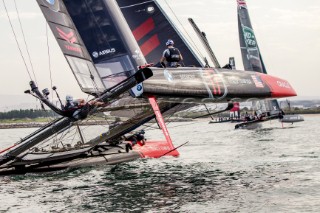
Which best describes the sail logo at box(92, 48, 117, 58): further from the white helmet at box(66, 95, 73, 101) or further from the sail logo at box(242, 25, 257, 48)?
the sail logo at box(242, 25, 257, 48)

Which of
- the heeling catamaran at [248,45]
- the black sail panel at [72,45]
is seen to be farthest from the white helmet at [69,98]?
the heeling catamaran at [248,45]

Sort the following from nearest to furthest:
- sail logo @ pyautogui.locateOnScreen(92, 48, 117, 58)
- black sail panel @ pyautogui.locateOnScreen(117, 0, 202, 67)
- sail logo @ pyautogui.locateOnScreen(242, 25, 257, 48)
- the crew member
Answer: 1. the crew member
2. sail logo @ pyautogui.locateOnScreen(92, 48, 117, 58)
3. black sail panel @ pyautogui.locateOnScreen(117, 0, 202, 67)
4. sail logo @ pyautogui.locateOnScreen(242, 25, 257, 48)

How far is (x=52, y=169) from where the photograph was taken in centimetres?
1304

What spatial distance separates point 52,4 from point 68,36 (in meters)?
1.09

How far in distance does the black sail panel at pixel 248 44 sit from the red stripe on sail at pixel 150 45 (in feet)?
67.2

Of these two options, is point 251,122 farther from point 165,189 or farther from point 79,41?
point 165,189

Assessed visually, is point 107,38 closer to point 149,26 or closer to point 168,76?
point 149,26

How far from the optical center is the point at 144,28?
16.1 m

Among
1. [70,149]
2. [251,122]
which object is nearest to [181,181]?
[70,149]

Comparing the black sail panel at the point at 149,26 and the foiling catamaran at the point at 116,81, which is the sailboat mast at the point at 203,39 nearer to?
the foiling catamaran at the point at 116,81

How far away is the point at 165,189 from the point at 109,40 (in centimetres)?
677

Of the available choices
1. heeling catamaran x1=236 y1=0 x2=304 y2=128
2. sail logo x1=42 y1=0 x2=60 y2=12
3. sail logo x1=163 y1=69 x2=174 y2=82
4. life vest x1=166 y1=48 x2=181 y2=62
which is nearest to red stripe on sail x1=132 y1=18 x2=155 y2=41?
sail logo x1=42 y1=0 x2=60 y2=12

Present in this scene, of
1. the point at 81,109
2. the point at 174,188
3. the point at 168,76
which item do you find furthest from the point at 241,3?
the point at 174,188

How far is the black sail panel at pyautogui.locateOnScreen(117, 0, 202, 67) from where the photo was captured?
619 inches
